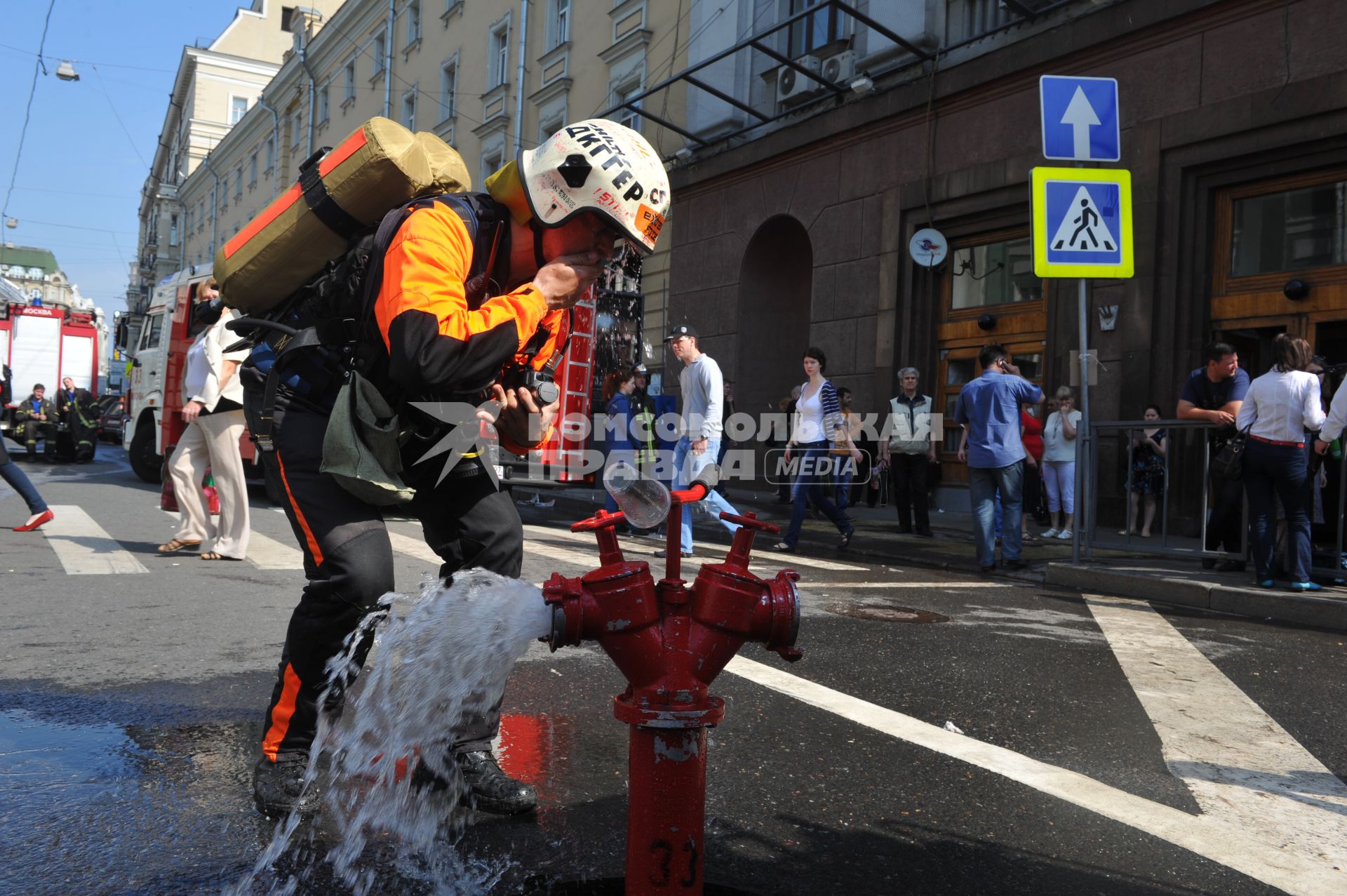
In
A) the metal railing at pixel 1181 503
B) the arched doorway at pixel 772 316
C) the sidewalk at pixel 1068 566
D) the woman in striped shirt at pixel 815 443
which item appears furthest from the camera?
the arched doorway at pixel 772 316

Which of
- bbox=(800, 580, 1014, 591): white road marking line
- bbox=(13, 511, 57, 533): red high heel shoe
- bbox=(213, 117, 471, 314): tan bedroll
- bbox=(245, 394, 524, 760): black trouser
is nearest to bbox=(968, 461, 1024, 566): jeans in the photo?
bbox=(800, 580, 1014, 591): white road marking line

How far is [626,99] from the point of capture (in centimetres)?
2106

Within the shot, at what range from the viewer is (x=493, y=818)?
2.76 meters

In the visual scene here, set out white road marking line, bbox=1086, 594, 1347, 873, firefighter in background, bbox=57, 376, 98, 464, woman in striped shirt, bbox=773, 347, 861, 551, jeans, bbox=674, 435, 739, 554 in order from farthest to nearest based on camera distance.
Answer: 1. firefighter in background, bbox=57, 376, 98, 464
2. woman in striped shirt, bbox=773, 347, 861, 551
3. jeans, bbox=674, 435, 739, 554
4. white road marking line, bbox=1086, 594, 1347, 873

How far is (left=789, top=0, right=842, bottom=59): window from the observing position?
16.9m

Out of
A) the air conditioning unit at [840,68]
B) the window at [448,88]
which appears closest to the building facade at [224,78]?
the window at [448,88]

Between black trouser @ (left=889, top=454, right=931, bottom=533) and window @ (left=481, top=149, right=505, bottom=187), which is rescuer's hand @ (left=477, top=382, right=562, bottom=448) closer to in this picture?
black trouser @ (left=889, top=454, right=931, bottom=533)

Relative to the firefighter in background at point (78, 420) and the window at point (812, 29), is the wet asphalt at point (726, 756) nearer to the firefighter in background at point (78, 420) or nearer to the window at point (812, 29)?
the window at point (812, 29)

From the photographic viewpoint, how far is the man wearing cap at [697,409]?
8750mm

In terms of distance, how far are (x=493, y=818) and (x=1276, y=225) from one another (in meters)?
11.3

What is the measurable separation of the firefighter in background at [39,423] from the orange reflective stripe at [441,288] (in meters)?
21.8

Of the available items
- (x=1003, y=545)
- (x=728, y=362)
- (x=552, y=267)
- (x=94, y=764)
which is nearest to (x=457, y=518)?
(x=552, y=267)

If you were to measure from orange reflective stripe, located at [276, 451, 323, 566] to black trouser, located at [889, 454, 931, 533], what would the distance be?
30.5 feet

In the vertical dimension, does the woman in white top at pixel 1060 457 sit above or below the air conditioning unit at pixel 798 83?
below
